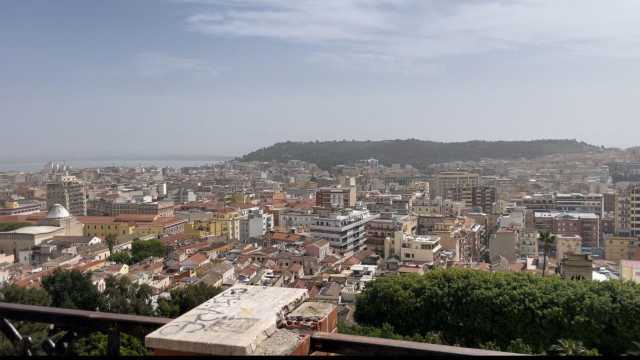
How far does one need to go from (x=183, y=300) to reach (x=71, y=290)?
331 cm

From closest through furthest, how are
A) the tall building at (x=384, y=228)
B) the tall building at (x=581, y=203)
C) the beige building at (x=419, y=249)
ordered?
the beige building at (x=419, y=249) → the tall building at (x=384, y=228) → the tall building at (x=581, y=203)

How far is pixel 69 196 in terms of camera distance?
3788 centimetres

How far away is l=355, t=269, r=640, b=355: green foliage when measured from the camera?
9898mm

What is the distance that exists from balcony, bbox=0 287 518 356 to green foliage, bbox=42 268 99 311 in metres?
11.4

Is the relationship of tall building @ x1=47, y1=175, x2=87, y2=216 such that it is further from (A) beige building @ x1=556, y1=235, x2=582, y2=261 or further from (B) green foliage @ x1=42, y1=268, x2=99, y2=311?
(A) beige building @ x1=556, y1=235, x2=582, y2=261

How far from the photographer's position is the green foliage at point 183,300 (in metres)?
10.8

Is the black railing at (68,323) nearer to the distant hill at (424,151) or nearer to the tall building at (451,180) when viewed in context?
the tall building at (451,180)

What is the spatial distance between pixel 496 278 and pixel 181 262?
35.7ft

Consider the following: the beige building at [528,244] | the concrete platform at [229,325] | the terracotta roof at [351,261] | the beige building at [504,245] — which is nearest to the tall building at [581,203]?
the beige building at [528,244]

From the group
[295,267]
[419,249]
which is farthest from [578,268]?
[295,267]

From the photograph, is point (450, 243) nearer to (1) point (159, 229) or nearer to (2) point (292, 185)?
(1) point (159, 229)

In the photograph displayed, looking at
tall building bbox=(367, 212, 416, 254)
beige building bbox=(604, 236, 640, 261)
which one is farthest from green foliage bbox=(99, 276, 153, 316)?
beige building bbox=(604, 236, 640, 261)

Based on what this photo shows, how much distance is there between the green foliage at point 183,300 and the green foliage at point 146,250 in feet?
32.9

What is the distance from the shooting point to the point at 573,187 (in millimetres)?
49750
